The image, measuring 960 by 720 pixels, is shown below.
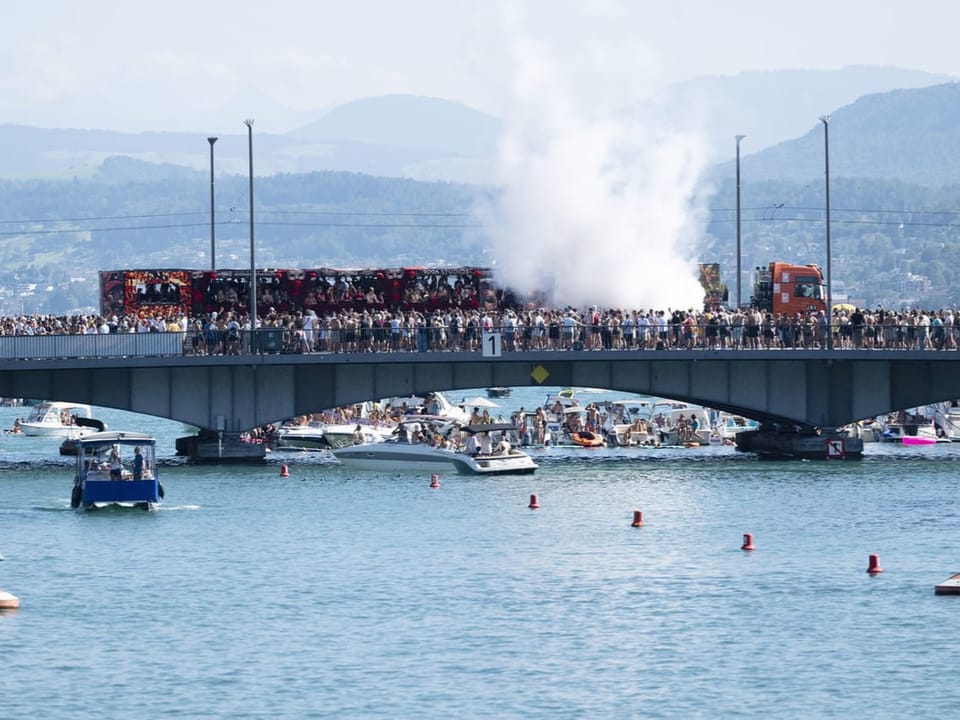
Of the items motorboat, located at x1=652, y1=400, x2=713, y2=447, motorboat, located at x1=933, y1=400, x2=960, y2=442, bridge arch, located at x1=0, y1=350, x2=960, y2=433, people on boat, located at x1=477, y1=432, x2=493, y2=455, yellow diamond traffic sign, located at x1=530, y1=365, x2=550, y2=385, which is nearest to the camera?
bridge arch, located at x1=0, y1=350, x2=960, y2=433

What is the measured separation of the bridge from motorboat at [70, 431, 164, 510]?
1102cm

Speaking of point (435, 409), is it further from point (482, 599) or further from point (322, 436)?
point (482, 599)

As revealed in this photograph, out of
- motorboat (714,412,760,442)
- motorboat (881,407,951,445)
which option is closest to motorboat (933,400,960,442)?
motorboat (881,407,951,445)

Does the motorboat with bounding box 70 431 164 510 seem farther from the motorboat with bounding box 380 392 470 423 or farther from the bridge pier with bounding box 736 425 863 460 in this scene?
the motorboat with bounding box 380 392 470 423

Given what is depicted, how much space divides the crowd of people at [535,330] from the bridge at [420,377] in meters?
0.57

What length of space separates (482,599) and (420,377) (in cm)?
3688

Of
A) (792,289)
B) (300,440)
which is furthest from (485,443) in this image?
(792,289)

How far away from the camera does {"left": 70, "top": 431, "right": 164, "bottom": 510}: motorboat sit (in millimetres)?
84938

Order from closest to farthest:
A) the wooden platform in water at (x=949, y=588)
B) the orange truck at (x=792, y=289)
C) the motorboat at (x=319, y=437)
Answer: the wooden platform in water at (x=949, y=588) → the orange truck at (x=792, y=289) → the motorboat at (x=319, y=437)

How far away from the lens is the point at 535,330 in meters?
99.9

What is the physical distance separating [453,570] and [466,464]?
29.5 metres

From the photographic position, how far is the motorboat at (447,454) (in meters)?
101

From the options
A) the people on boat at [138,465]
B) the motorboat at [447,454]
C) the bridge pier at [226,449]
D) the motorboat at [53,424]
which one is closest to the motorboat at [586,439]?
the motorboat at [447,454]

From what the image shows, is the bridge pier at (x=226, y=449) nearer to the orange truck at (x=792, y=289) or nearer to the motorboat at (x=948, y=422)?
the orange truck at (x=792, y=289)
